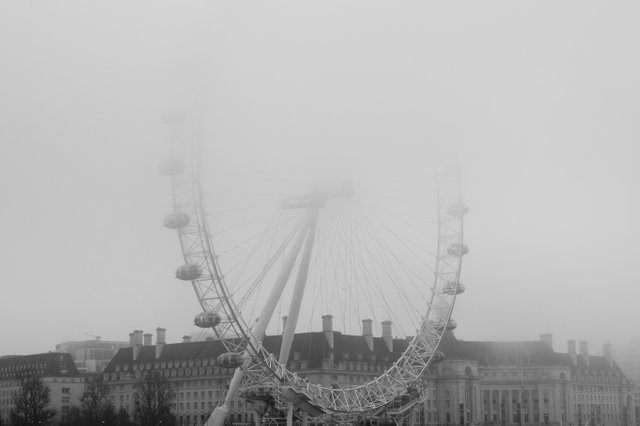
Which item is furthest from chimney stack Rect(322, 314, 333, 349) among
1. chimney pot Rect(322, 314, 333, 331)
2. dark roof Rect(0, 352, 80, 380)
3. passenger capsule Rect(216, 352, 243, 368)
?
passenger capsule Rect(216, 352, 243, 368)

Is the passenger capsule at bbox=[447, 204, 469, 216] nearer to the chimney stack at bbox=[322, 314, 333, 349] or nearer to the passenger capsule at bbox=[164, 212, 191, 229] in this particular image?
the passenger capsule at bbox=[164, 212, 191, 229]

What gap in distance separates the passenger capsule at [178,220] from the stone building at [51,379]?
91.0 meters

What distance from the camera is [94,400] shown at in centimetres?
13050

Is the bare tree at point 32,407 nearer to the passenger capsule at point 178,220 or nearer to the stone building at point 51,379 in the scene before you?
the stone building at point 51,379

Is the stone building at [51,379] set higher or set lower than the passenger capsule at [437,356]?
lower

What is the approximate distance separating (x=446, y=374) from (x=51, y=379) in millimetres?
54820

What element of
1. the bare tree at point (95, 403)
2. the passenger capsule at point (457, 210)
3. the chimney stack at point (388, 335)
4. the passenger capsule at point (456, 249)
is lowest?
the bare tree at point (95, 403)

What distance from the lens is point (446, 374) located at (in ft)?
472

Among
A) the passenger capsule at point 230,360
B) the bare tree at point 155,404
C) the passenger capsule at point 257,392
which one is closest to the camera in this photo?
the passenger capsule at point 230,360

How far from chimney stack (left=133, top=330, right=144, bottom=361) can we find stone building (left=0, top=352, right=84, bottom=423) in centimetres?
1248

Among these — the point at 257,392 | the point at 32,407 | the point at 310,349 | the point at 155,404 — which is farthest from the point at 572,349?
the point at 257,392

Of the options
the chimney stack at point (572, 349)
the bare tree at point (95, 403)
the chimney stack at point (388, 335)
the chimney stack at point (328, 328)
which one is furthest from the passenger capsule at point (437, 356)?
the chimney stack at point (572, 349)

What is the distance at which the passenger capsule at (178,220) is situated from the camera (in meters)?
65.1

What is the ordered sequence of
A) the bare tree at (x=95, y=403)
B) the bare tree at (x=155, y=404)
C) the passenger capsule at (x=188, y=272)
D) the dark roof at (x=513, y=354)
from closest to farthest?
the passenger capsule at (x=188, y=272), the bare tree at (x=155, y=404), the bare tree at (x=95, y=403), the dark roof at (x=513, y=354)
